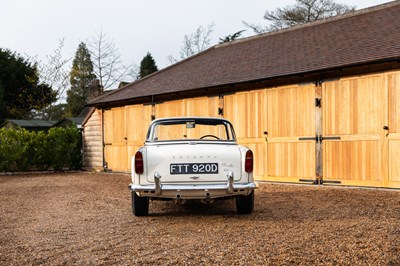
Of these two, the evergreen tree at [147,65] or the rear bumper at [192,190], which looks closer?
the rear bumper at [192,190]

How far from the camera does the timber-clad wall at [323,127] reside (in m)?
10.2

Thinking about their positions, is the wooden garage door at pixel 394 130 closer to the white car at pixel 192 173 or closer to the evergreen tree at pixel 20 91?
the white car at pixel 192 173

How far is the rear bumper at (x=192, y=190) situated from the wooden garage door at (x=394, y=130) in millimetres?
5159

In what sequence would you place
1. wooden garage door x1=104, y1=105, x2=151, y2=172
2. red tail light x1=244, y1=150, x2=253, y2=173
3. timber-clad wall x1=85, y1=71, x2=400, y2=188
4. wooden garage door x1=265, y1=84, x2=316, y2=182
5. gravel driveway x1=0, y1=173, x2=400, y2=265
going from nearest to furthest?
gravel driveway x1=0, y1=173, x2=400, y2=265 → red tail light x1=244, y1=150, x2=253, y2=173 → timber-clad wall x1=85, y1=71, x2=400, y2=188 → wooden garage door x1=265, y1=84, x2=316, y2=182 → wooden garage door x1=104, y1=105, x2=151, y2=172

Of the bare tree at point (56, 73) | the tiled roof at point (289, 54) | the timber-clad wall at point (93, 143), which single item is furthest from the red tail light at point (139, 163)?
the bare tree at point (56, 73)

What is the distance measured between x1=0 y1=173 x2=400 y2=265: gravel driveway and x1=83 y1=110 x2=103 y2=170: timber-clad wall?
10.1 m

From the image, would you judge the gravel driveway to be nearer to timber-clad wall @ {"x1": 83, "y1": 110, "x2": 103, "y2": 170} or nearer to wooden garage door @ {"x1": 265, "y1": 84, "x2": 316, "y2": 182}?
wooden garage door @ {"x1": 265, "y1": 84, "x2": 316, "y2": 182}

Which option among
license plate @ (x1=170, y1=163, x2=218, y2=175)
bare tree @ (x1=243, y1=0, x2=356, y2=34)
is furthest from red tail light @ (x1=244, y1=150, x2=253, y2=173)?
bare tree @ (x1=243, y1=0, x2=356, y2=34)

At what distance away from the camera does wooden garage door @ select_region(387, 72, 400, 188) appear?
10.0 meters

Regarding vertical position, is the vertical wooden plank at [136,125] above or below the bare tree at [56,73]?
below

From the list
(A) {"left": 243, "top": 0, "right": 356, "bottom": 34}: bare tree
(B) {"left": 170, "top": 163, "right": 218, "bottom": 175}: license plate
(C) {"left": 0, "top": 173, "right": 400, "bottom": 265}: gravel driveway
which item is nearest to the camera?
(C) {"left": 0, "top": 173, "right": 400, "bottom": 265}: gravel driveway

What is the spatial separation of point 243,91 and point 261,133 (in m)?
1.44

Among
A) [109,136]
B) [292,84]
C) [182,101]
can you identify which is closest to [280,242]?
[292,84]

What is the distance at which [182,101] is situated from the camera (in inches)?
601
